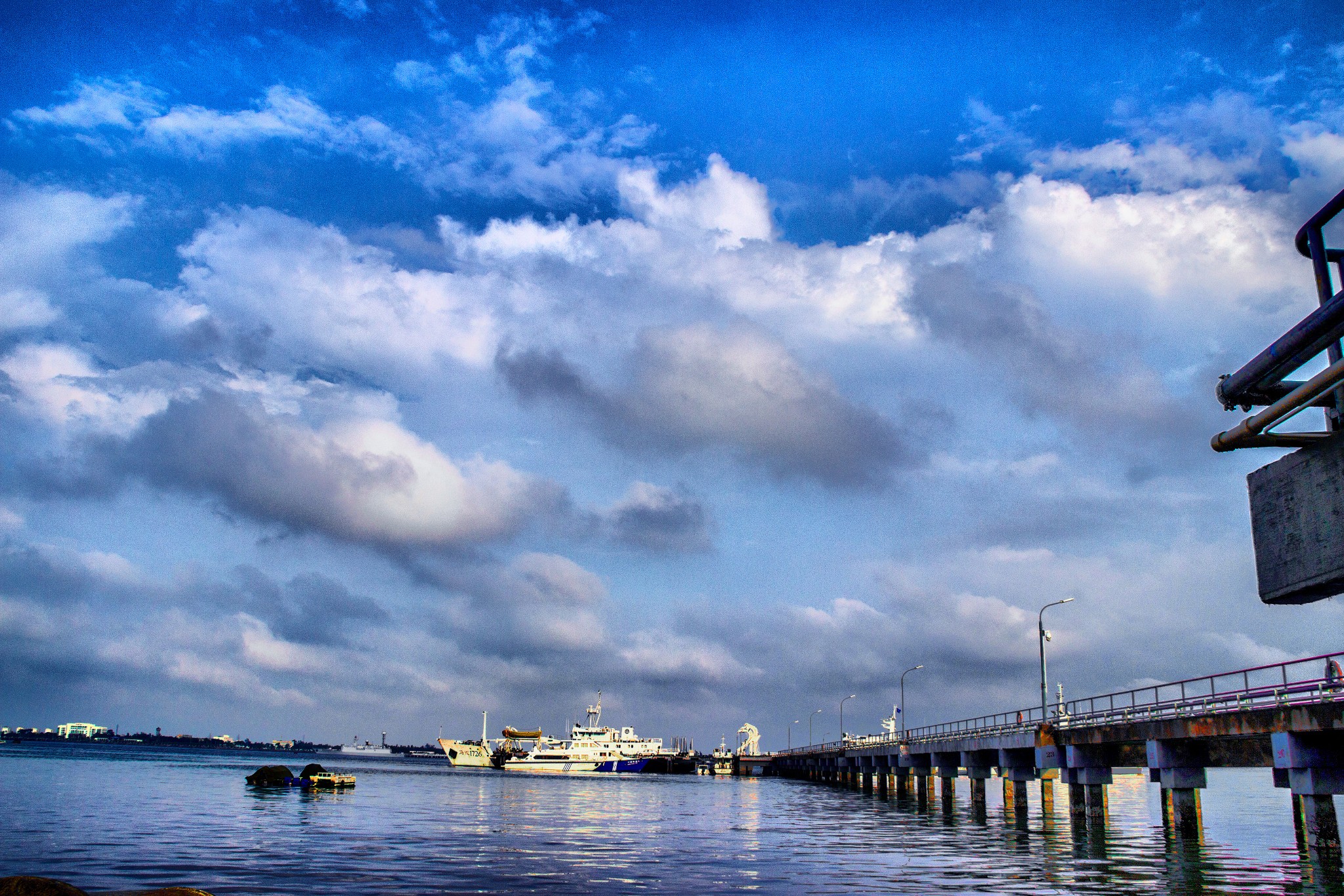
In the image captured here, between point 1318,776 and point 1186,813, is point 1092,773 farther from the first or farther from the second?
point 1318,776

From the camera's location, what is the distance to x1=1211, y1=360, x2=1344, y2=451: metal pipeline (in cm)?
976

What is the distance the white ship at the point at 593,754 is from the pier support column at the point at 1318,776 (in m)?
167

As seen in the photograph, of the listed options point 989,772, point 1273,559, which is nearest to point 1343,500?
point 1273,559

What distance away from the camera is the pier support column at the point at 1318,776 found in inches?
1102

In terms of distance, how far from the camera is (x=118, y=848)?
30.0 meters

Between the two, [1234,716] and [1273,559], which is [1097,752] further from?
[1273,559]

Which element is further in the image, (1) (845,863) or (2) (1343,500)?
(1) (845,863)

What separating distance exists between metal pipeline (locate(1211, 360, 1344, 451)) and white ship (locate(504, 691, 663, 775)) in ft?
605

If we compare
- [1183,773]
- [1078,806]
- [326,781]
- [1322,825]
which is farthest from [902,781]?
[1322,825]

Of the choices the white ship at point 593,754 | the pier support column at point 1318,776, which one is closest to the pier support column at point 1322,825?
the pier support column at point 1318,776

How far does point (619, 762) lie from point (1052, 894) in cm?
17372

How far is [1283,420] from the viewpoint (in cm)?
1058

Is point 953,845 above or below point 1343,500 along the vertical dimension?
below

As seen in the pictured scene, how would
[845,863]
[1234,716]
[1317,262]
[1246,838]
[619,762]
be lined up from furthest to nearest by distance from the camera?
[619,762] < [1246,838] < [1234,716] < [845,863] < [1317,262]
